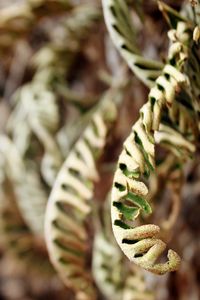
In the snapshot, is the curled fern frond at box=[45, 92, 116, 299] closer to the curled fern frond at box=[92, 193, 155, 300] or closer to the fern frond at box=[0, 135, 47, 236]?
the curled fern frond at box=[92, 193, 155, 300]

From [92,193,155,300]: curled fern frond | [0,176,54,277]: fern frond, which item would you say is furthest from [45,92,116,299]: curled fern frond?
[0,176,54,277]: fern frond

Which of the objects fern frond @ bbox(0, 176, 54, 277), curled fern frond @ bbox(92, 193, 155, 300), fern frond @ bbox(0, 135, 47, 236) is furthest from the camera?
fern frond @ bbox(0, 176, 54, 277)

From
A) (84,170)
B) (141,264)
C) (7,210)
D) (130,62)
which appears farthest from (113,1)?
(7,210)

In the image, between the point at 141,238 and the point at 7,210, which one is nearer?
the point at 141,238

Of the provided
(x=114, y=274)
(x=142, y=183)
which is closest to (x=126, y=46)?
(x=142, y=183)

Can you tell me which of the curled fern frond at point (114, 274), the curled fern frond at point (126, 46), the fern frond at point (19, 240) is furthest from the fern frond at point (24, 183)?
the curled fern frond at point (126, 46)

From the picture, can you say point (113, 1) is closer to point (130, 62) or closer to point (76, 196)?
point (130, 62)
